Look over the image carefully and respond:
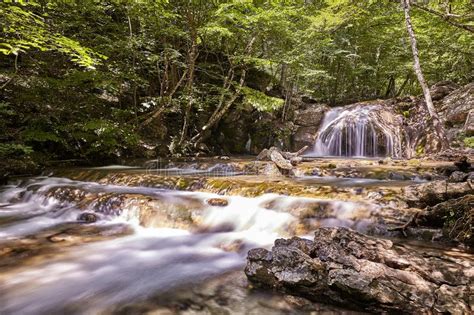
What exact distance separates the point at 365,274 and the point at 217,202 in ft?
10.4

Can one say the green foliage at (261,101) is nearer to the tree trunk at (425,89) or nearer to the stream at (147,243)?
the tree trunk at (425,89)

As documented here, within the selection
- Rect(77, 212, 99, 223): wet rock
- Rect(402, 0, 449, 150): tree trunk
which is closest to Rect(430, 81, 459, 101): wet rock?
Rect(402, 0, 449, 150): tree trunk

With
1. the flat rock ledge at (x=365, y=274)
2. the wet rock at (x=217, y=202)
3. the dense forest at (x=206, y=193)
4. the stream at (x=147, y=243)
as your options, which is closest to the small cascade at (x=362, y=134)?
the dense forest at (x=206, y=193)

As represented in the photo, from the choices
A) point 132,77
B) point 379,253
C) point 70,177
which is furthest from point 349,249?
point 132,77

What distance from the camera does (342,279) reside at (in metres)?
2.58

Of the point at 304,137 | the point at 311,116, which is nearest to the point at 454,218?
the point at 304,137

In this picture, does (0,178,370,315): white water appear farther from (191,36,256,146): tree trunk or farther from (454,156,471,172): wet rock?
(191,36,256,146): tree trunk

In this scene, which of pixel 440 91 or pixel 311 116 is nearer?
pixel 440 91

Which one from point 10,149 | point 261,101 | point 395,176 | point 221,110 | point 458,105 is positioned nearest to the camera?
point 395,176

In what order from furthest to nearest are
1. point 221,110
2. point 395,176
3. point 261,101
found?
point 221,110
point 261,101
point 395,176

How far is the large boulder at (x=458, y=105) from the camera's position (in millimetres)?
11508

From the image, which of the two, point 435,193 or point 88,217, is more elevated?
point 435,193

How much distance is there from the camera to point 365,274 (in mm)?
2594

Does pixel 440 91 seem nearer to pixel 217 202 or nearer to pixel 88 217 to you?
pixel 217 202
